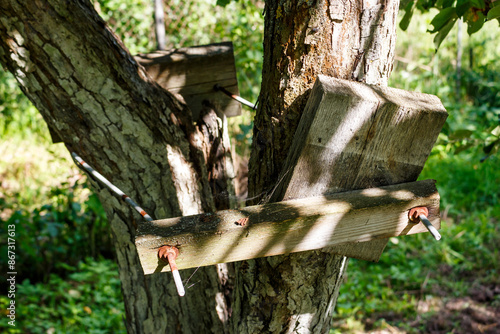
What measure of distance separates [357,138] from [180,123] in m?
0.90

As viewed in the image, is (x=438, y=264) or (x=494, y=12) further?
(x=438, y=264)

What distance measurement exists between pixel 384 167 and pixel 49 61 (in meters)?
1.22

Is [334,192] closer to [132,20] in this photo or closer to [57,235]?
[57,235]

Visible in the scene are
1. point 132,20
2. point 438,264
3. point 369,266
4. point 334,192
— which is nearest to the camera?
point 334,192

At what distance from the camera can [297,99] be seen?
3.91 feet

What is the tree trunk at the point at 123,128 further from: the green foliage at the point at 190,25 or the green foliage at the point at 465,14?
the green foliage at the point at 190,25

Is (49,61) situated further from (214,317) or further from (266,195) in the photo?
(214,317)

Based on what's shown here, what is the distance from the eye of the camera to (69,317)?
329 centimetres

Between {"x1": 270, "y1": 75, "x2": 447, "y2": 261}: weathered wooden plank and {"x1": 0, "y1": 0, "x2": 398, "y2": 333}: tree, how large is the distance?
0.38 ft

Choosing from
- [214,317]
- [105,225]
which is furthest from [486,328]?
[105,225]

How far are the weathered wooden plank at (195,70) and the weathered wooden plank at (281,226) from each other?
3.35ft

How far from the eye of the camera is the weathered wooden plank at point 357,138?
1.07 m

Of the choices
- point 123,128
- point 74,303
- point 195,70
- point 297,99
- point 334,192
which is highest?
point 195,70

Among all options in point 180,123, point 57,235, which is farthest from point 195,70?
point 57,235
